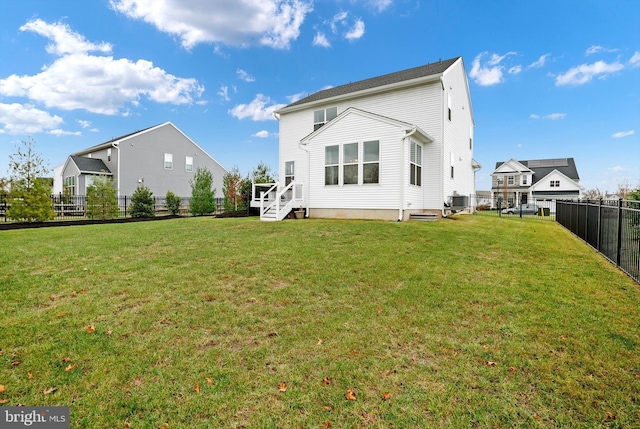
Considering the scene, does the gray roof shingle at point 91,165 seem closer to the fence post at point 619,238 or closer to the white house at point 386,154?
the white house at point 386,154

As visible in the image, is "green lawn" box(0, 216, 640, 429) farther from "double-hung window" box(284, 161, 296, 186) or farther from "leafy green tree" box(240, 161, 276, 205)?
"leafy green tree" box(240, 161, 276, 205)

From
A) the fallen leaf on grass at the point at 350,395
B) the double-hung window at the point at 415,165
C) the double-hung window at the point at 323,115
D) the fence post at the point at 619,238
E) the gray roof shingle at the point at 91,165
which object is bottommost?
the fallen leaf on grass at the point at 350,395

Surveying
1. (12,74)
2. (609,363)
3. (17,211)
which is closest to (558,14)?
(609,363)

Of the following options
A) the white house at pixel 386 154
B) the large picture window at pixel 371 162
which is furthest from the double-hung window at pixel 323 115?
the large picture window at pixel 371 162

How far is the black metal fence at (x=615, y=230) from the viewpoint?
221 inches

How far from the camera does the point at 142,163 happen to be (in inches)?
1136

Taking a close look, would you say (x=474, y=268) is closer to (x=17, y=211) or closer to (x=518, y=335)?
(x=518, y=335)

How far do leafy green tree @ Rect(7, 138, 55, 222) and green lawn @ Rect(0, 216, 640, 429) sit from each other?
418 inches

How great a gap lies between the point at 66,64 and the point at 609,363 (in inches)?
1109

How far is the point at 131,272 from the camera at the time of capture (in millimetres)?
5371

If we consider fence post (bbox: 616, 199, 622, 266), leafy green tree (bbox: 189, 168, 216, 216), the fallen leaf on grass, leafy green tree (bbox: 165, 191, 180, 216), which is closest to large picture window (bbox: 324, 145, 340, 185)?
fence post (bbox: 616, 199, 622, 266)

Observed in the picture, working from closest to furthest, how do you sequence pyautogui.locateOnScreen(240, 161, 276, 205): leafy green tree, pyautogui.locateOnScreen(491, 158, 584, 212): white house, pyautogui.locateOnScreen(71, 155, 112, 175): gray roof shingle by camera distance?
1. pyautogui.locateOnScreen(240, 161, 276, 205): leafy green tree
2. pyautogui.locateOnScreen(71, 155, 112, 175): gray roof shingle
3. pyautogui.locateOnScreen(491, 158, 584, 212): white house

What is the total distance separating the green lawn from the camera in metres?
2.28

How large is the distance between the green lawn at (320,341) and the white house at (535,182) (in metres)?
40.4
